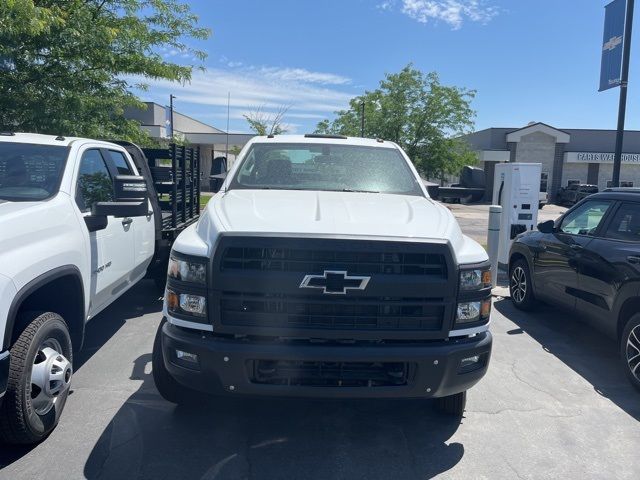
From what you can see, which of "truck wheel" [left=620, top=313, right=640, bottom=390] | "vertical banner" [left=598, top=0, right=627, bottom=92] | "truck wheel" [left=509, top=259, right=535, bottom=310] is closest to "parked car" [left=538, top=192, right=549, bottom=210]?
"vertical banner" [left=598, top=0, right=627, bottom=92]

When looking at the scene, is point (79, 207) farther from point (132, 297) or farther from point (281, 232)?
point (132, 297)

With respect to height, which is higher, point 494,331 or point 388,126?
point 388,126

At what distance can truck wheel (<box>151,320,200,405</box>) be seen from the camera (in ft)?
12.0

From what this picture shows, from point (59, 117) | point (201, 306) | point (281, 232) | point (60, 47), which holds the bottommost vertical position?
point (201, 306)

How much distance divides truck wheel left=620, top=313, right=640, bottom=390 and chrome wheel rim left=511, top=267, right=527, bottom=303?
2326 mm

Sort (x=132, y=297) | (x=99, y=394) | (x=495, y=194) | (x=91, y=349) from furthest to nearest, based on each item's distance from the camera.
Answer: (x=495, y=194)
(x=132, y=297)
(x=91, y=349)
(x=99, y=394)

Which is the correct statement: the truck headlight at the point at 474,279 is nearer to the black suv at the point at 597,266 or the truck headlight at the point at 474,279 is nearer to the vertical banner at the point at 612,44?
the black suv at the point at 597,266

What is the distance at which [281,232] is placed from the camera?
10.00ft

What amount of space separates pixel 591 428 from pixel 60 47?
9227 mm

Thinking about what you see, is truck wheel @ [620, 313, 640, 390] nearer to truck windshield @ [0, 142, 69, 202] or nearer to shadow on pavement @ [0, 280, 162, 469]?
shadow on pavement @ [0, 280, 162, 469]

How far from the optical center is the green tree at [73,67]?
8.63 meters

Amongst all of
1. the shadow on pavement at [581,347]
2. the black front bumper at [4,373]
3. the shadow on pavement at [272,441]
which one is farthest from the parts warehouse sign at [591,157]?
the black front bumper at [4,373]

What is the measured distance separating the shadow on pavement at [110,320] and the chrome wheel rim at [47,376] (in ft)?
0.91

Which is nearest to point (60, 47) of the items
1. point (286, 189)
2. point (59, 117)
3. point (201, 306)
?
point (59, 117)
